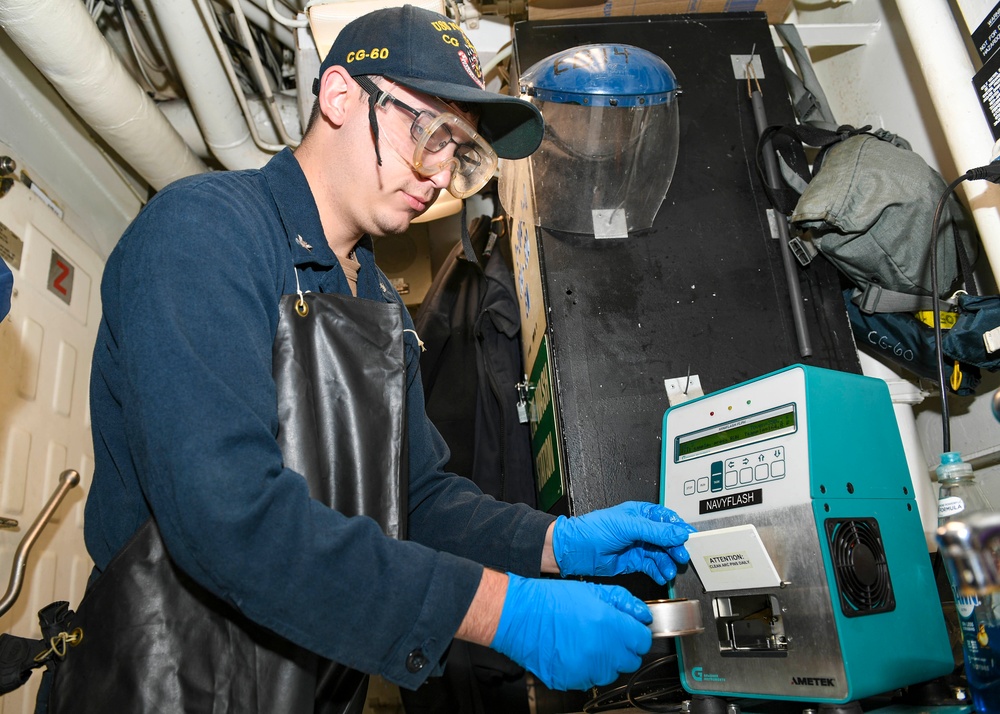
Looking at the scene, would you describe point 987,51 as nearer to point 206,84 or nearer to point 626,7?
point 626,7

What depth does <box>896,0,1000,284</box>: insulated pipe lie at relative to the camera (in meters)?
1.54

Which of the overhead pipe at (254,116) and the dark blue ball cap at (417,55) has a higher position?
the overhead pipe at (254,116)

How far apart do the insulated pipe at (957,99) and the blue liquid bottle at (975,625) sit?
0.62m

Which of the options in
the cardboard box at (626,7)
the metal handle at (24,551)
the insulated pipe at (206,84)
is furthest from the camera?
the insulated pipe at (206,84)

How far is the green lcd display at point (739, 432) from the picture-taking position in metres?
1.24

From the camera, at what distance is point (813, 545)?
44.6 inches

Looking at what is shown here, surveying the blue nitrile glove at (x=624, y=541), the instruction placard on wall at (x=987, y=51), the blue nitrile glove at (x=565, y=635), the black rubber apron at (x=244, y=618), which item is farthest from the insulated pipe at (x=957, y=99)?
the black rubber apron at (x=244, y=618)

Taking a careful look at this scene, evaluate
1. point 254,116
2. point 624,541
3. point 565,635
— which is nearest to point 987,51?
point 624,541

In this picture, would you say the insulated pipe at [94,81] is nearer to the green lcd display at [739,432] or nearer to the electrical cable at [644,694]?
the green lcd display at [739,432]

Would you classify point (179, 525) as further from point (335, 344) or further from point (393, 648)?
point (335, 344)

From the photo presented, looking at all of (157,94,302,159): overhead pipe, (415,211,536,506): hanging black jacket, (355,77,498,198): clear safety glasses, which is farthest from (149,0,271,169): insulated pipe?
(355,77,498,198): clear safety glasses

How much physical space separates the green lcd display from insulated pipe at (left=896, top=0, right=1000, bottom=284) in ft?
2.21

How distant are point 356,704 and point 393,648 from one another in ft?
1.26

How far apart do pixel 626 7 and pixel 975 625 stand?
173 centimetres
